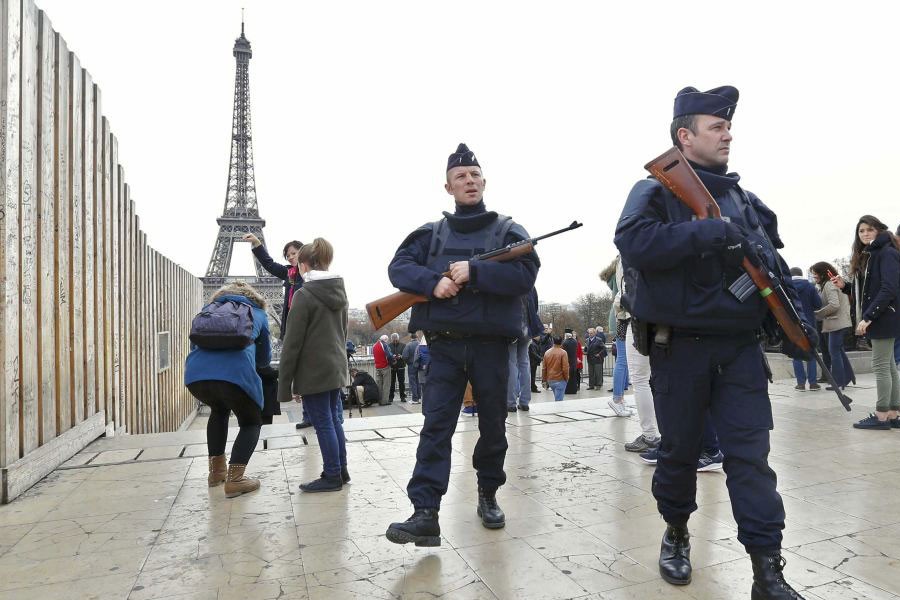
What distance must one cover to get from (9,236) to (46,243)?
66 centimetres

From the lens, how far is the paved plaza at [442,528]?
2129mm

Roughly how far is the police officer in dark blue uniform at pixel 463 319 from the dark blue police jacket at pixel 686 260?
0.63 m

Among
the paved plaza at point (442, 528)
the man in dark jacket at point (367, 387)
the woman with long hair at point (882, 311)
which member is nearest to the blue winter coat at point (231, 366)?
the paved plaza at point (442, 528)

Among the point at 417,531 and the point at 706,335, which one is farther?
the point at 417,531

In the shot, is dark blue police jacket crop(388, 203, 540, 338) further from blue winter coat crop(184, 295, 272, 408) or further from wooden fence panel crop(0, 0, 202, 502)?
wooden fence panel crop(0, 0, 202, 502)

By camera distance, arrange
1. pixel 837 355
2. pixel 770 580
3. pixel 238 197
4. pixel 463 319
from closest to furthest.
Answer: pixel 770 580 → pixel 463 319 → pixel 837 355 → pixel 238 197

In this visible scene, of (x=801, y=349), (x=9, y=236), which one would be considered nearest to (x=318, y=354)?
(x=9, y=236)

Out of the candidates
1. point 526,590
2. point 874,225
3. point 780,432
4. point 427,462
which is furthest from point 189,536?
point 874,225

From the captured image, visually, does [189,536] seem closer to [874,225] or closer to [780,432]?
[780,432]

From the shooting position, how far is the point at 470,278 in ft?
8.33

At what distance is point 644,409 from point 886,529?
1816 mm

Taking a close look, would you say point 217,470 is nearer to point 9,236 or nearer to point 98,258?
point 9,236

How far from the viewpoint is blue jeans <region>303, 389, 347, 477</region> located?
11.5ft

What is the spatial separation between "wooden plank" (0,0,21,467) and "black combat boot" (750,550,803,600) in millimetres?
3911
